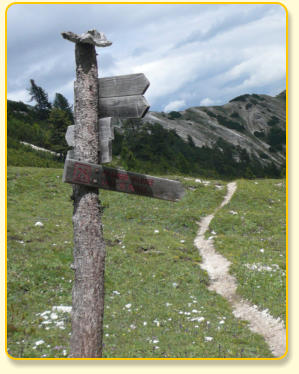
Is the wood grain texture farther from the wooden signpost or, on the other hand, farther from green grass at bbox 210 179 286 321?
green grass at bbox 210 179 286 321

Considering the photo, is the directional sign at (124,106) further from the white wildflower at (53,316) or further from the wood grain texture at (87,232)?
the white wildflower at (53,316)

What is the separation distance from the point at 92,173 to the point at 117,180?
42 cm

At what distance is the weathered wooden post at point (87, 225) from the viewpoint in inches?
220

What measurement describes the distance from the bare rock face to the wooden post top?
8723cm

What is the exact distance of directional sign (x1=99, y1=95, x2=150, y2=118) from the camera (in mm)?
5582

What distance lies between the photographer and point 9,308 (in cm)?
1144

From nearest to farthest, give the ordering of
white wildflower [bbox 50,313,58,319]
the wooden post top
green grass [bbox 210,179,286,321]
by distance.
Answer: the wooden post top, white wildflower [bbox 50,313,58,319], green grass [bbox 210,179,286,321]

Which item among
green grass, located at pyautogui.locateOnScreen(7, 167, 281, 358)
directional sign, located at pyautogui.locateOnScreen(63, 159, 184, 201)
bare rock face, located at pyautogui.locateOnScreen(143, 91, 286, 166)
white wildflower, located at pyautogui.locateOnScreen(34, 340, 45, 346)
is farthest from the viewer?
bare rock face, located at pyautogui.locateOnScreen(143, 91, 286, 166)

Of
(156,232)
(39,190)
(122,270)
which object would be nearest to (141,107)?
(122,270)

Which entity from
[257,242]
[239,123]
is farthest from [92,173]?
[239,123]

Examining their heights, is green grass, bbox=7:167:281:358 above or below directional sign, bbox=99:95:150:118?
A: below

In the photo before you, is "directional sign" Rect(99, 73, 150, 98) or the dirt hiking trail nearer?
"directional sign" Rect(99, 73, 150, 98)

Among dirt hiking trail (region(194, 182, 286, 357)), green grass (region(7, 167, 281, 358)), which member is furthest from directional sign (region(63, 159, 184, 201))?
dirt hiking trail (region(194, 182, 286, 357))

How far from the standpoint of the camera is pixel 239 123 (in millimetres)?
126438
